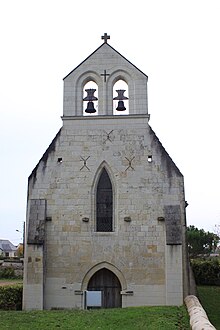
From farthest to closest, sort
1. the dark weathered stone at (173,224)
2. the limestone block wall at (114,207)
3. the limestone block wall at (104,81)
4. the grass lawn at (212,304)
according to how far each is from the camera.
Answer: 1. the limestone block wall at (104,81)
2. the limestone block wall at (114,207)
3. the dark weathered stone at (173,224)
4. the grass lawn at (212,304)

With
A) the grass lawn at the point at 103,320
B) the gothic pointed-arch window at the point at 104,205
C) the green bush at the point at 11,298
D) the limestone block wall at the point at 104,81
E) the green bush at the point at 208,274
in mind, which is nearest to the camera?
the grass lawn at the point at 103,320

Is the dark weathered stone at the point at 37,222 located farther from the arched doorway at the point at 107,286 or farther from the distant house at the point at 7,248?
the distant house at the point at 7,248

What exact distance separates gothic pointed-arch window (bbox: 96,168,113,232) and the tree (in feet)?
109

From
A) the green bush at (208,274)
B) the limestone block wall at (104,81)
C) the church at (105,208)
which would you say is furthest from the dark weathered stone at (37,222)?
the green bush at (208,274)

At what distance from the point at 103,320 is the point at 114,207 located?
217 inches

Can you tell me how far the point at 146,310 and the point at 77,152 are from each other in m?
6.45

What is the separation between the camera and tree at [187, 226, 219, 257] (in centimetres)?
4891

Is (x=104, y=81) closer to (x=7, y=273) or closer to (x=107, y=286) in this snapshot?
(x=107, y=286)

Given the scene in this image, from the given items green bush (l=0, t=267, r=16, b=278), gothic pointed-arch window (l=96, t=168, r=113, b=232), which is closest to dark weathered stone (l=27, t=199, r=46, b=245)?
gothic pointed-arch window (l=96, t=168, r=113, b=232)

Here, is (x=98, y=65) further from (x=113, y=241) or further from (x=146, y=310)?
(x=146, y=310)

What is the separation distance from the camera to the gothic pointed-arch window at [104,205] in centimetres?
1691

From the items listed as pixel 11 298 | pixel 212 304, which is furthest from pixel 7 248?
pixel 212 304

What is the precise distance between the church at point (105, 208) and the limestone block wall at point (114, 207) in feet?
0.12

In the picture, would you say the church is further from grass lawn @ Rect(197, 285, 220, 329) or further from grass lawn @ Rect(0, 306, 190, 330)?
grass lawn @ Rect(0, 306, 190, 330)
